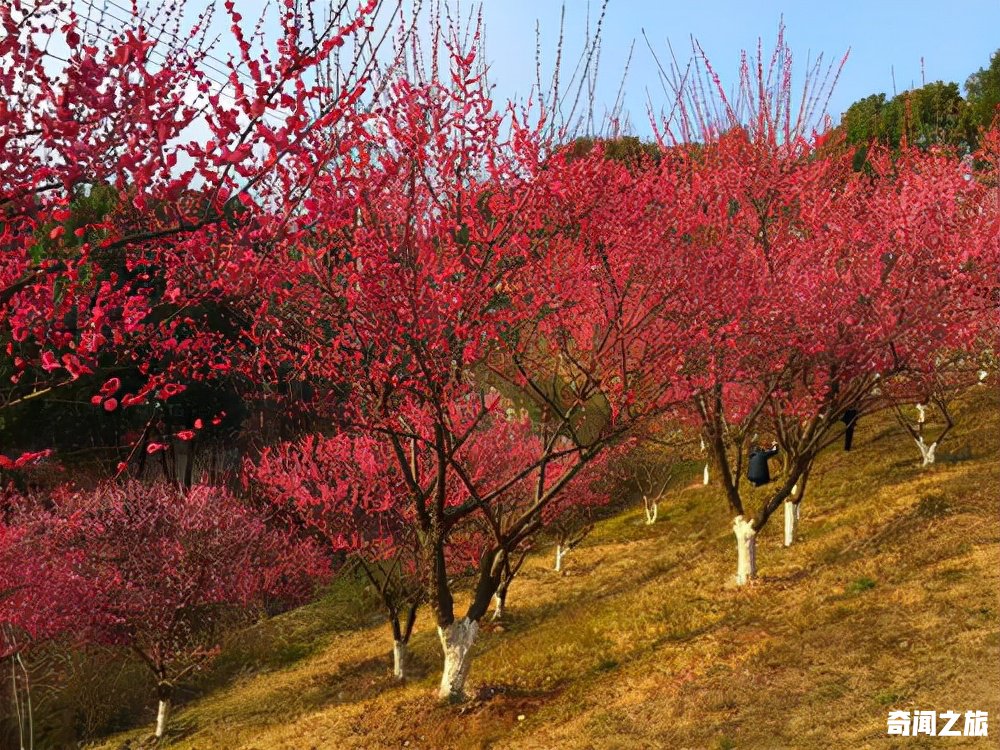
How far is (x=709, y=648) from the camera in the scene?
9.30 metres

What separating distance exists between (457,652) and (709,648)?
3.11 m

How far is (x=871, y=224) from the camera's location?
14.0 metres

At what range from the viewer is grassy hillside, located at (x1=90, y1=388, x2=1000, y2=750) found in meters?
7.38

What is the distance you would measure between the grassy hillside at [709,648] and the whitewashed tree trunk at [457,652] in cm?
23

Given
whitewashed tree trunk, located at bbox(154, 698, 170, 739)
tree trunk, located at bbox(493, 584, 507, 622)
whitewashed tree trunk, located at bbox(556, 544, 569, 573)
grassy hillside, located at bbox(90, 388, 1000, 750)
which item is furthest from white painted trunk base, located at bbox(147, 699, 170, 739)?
whitewashed tree trunk, located at bbox(556, 544, 569, 573)

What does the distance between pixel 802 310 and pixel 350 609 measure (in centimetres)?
1239

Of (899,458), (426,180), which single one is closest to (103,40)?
(426,180)

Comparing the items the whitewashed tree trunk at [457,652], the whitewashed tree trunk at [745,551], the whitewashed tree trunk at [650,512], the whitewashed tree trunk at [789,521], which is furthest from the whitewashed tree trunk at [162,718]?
the whitewashed tree trunk at [650,512]

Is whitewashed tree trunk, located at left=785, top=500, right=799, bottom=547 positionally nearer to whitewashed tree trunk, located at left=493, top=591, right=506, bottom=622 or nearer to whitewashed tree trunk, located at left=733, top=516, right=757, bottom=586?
whitewashed tree trunk, located at left=733, top=516, right=757, bottom=586

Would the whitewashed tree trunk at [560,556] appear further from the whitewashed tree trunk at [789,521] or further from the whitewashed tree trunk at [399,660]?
the whitewashed tree trunk at [399,660]

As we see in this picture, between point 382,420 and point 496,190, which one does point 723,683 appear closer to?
point 382,420

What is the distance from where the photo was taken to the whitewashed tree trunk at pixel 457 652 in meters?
8.84

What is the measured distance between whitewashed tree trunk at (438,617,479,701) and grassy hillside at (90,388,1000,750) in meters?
0.23

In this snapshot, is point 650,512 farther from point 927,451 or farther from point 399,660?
point 399,660
